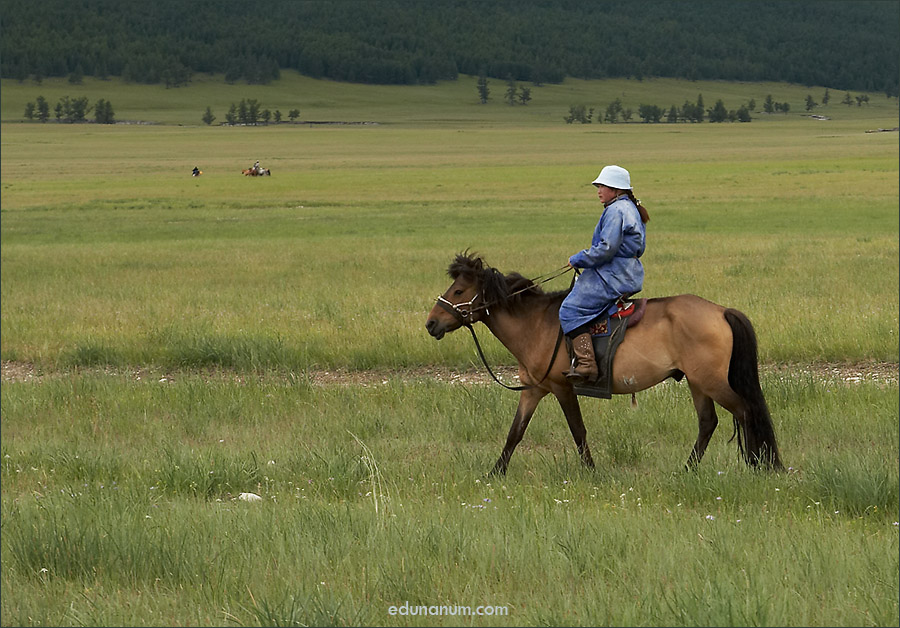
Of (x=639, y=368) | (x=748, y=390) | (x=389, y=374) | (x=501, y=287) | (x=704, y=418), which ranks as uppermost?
(x=501, y=287)

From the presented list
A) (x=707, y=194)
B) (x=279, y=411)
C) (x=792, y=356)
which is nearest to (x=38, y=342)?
(x=279, y=411)

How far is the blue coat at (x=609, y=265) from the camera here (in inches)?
319

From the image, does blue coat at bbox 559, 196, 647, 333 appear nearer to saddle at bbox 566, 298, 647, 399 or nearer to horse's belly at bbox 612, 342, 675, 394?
saddle at bbox 566, 298, 647, 399

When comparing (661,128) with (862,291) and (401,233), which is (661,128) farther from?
(862,291)

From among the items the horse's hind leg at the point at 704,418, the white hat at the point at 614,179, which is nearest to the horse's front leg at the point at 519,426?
the horse's hind leg at the point at 704,418

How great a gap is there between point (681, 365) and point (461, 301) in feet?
6.24

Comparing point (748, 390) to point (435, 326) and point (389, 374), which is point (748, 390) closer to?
point (435, 326)

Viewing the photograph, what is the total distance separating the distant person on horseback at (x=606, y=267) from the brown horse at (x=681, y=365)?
22 cm

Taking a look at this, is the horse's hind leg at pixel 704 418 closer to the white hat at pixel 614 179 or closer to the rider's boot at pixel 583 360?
the rider's boot at pixel 583 360

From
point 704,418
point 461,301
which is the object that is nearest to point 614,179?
point 461,301

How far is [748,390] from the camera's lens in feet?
26.3

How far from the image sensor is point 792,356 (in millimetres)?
13641

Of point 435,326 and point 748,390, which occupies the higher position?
point 435,326

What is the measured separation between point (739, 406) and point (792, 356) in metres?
6.03
